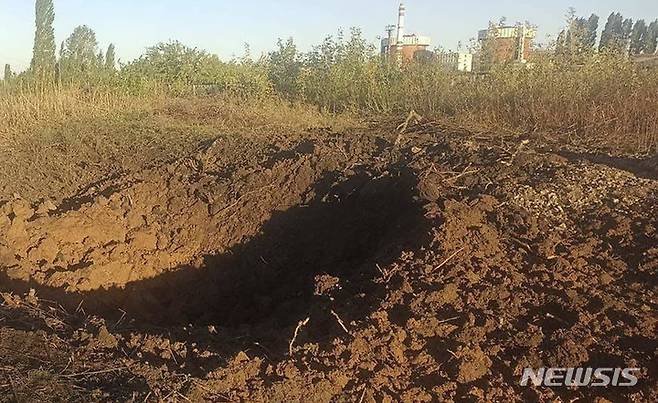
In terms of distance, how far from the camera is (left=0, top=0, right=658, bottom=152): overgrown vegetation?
23.0 feet

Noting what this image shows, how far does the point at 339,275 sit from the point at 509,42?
25.1 feet

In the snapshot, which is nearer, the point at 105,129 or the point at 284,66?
the point at 105,129

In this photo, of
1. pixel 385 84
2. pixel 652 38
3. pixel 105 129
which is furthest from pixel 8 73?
pixel 652 38

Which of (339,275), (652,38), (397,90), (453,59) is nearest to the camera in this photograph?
(339,275)

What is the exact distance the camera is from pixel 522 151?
532cm

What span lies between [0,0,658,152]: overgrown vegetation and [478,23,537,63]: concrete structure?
24.0 inches

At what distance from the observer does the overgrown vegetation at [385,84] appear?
7.01m

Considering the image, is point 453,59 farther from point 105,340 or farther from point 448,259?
point 105,340

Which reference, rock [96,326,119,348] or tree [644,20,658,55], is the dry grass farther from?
tree [644,20,658,55]

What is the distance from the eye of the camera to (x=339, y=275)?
159 inches

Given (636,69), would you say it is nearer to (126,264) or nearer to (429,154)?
(429,154)

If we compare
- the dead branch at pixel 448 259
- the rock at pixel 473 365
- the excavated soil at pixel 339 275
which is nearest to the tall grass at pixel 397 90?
the excavated soil at pixel 339 275

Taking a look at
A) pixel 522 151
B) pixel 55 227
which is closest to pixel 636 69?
pixel 522 151

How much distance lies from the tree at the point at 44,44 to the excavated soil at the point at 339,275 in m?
4.78
